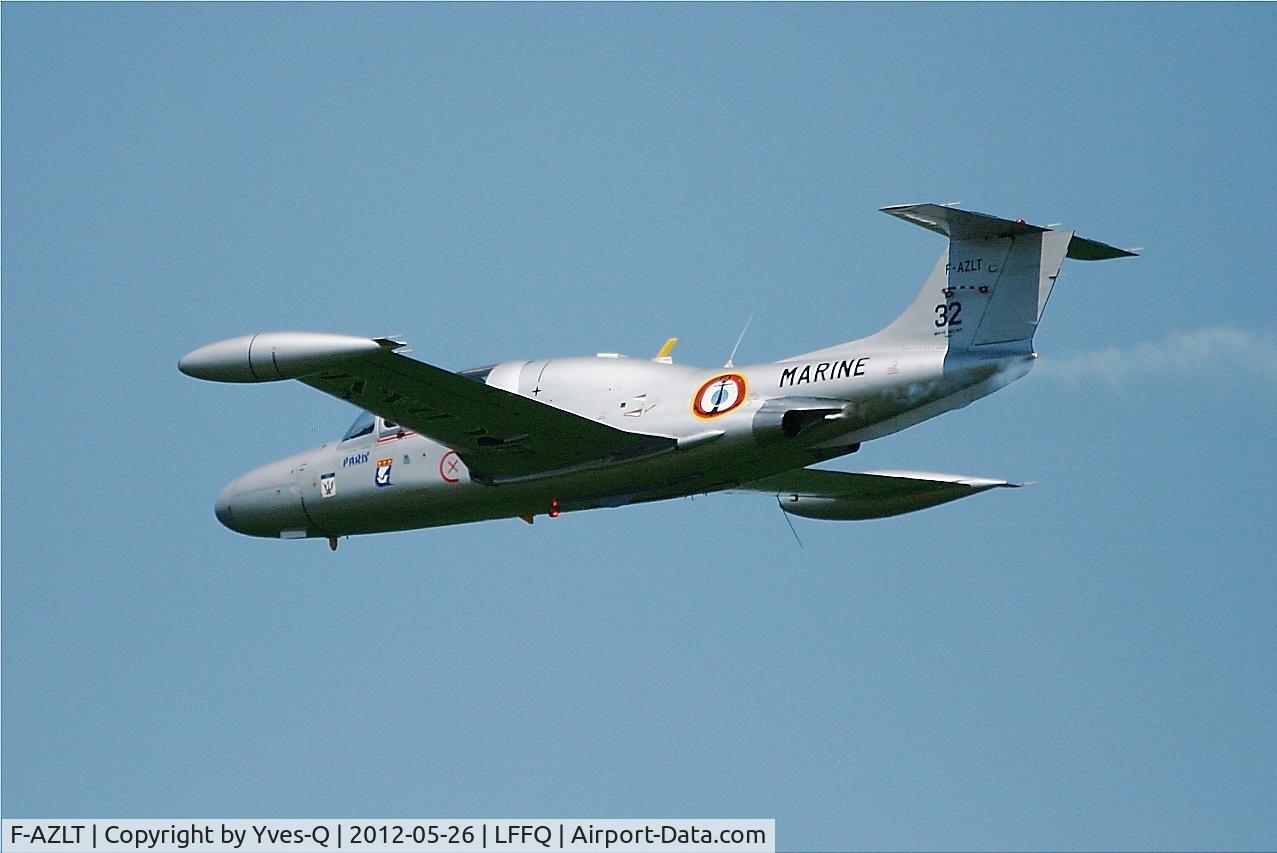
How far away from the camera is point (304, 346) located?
84.2 feet

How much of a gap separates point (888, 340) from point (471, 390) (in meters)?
5.31

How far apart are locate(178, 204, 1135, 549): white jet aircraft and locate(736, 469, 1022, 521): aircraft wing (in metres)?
3.63

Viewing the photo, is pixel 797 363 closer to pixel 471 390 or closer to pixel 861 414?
pixel 861 414

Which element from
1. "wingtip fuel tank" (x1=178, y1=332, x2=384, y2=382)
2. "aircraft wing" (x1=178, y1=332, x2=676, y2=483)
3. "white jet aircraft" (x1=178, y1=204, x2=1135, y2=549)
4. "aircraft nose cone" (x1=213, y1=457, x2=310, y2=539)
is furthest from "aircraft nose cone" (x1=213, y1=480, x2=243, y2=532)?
"wingtip fuel tank" (x1=178, y1=332, x2=384, y2=382)

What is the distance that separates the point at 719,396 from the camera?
92.0 ft

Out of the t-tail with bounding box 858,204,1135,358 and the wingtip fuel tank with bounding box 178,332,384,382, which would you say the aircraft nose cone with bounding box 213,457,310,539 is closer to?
the wingtip fuel tank with bounding box 178,332,384,382

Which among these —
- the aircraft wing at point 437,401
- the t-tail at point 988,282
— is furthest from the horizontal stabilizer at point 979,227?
the aircraft wing at point 437,401

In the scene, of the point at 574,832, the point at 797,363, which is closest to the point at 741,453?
the point at 797,363

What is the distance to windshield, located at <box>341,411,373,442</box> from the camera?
31484mm

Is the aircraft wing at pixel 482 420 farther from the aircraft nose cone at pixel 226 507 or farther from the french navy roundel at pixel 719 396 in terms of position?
the aircraft nose cone at pixel 226 507

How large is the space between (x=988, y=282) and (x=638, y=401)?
191 inches

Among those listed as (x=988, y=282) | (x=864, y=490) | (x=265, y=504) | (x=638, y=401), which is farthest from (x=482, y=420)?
(x=864, y=490)

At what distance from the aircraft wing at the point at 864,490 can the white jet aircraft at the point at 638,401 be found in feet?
11.9

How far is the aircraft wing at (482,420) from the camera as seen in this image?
27.2m
